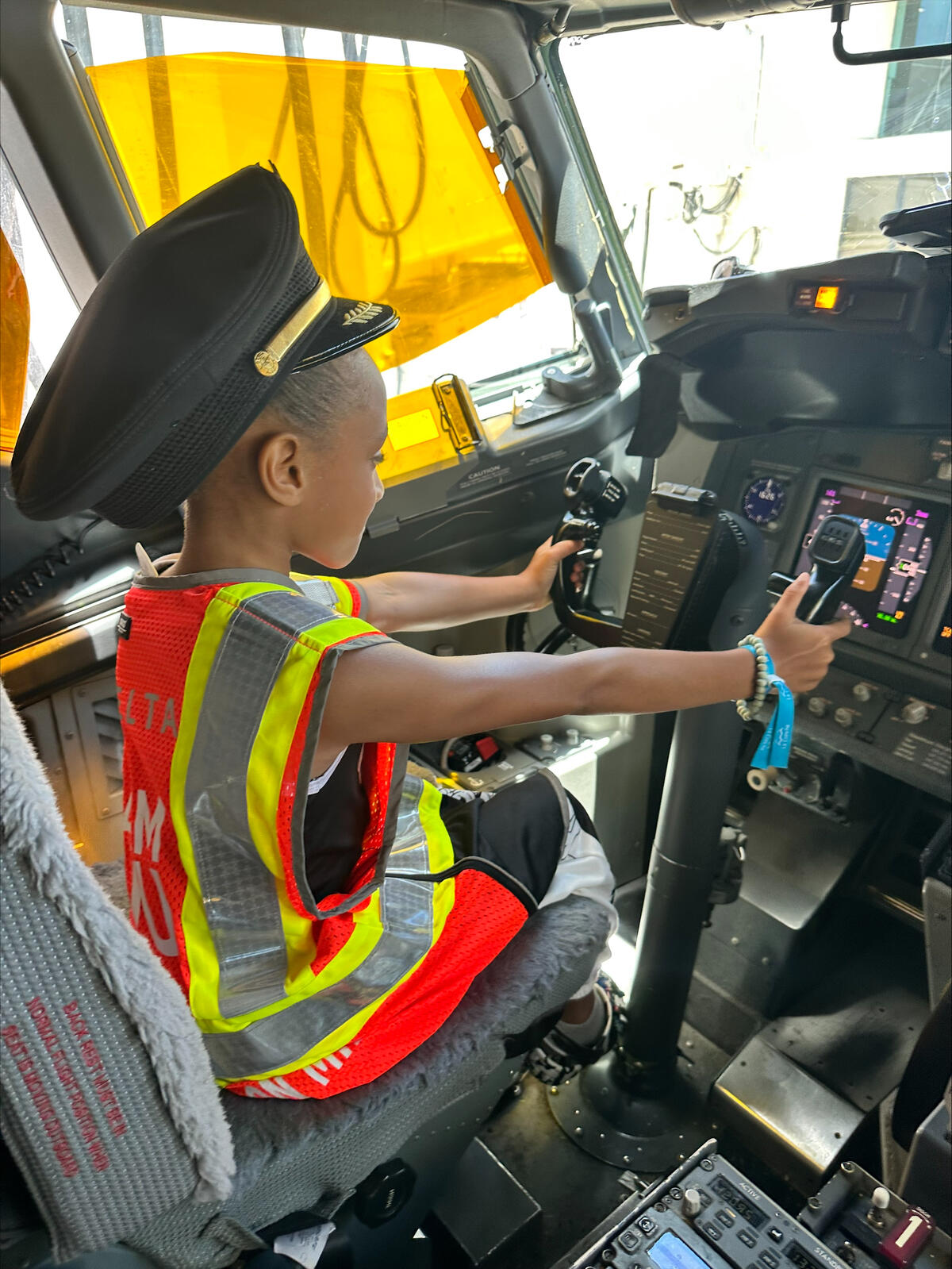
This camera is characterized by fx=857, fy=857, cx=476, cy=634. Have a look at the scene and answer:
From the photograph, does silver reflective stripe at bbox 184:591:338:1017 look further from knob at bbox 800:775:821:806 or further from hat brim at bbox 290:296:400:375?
knob at bbox 800:775:821:806

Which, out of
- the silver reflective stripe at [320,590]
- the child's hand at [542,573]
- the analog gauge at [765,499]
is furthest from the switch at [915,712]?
the silver reflective stripe at [320,590]

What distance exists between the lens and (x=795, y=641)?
1.08m

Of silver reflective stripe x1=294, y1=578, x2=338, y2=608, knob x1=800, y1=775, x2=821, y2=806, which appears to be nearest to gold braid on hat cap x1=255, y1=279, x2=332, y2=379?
silver reflective stripe x1=294, y1=578, x2=338, y2=608

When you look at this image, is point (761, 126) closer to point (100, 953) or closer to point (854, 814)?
point (854, 814)

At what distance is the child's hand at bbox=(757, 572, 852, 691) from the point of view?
3.52ft

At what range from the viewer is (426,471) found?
81.0 inches

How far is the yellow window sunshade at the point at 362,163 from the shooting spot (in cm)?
170

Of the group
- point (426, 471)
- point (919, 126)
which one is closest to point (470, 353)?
point (426, 471)

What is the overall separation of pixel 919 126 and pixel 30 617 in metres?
2.30

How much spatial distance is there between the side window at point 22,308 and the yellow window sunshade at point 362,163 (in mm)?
A: 230

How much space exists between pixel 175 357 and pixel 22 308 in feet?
3.73

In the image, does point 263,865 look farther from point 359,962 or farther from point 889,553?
point 889,553

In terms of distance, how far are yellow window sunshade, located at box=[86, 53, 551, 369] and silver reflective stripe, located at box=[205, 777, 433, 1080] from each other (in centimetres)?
136

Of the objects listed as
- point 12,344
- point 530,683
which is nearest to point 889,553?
point 530,683
